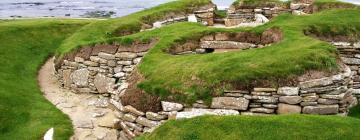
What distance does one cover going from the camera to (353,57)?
568 inches

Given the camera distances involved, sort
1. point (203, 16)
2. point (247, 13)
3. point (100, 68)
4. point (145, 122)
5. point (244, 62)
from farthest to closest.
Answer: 1. point (247, 13)
2. point (203, 16)
3. point (100, 68)
4. point (244, 62)
5. point (145, 122)

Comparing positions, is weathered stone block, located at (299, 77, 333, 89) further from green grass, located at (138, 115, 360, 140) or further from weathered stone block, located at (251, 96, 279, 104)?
green grass, located at (138, 115, 360, 140)

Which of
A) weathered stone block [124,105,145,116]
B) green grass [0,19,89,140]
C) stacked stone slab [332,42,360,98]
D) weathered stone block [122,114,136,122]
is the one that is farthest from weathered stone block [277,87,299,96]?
green grass [0,19,89,140]

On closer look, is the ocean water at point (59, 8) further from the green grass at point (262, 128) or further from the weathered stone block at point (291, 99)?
the green grass at point (262, 128)

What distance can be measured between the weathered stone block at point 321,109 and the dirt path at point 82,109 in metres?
5.54

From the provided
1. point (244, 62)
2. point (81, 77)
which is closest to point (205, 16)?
point (81, 77)

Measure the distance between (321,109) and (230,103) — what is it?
2.26m

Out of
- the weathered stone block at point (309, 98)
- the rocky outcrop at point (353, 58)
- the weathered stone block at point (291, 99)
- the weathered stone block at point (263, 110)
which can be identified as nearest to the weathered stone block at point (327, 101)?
the weathered stone block at point (309, 98)

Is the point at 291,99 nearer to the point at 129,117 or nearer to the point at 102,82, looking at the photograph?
the point at 129,117

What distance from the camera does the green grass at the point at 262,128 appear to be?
9.40m

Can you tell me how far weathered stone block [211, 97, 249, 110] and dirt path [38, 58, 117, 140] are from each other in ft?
11.6

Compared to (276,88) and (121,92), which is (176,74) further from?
(276,88)

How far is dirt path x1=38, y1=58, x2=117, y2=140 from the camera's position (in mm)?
14125

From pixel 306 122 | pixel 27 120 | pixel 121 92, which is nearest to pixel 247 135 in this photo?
pixel 306 122
